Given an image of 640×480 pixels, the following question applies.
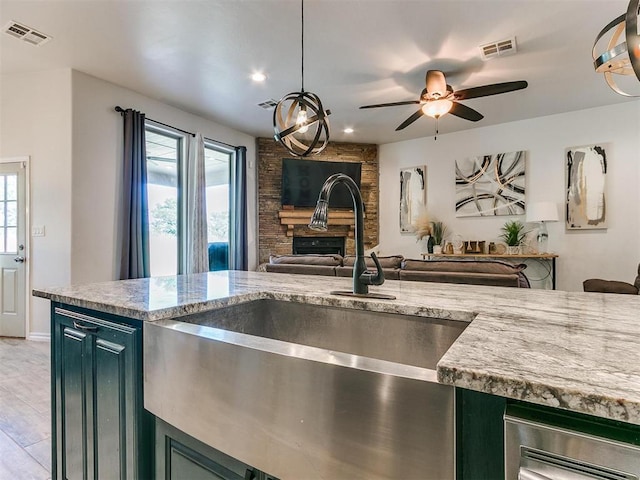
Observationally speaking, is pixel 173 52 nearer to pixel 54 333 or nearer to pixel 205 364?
pixel 54 333

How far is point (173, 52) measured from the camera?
133 inches

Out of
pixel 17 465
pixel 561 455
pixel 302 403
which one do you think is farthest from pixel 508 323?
pixel 17 465

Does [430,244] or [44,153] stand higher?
[44,153]

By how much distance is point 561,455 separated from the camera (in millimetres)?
479

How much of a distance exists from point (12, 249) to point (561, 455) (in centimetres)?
525

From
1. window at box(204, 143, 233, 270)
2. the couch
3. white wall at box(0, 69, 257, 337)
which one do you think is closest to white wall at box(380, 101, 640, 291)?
the couch

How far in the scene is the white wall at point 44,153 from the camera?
373cm

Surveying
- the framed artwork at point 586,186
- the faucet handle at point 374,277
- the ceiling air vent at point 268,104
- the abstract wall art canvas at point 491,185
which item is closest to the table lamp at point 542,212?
the framed artwork at point 586,186

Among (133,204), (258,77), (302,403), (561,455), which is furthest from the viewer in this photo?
(133,204)

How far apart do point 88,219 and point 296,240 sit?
3.39 metres

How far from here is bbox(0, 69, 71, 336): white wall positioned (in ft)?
12.2

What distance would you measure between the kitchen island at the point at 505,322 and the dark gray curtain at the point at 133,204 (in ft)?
8.86

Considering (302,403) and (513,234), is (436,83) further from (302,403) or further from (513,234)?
(302,403)

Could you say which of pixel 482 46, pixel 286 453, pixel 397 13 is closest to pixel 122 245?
pixel 397 13
